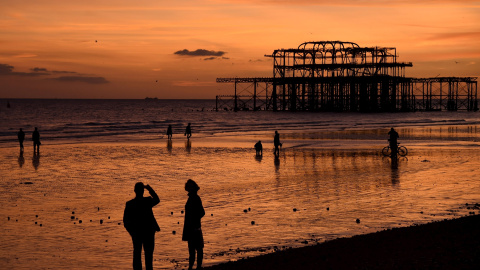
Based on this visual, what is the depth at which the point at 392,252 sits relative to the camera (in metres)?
A: 10.1

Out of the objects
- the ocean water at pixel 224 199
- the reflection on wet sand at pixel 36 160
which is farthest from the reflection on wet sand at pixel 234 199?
the reflection on wet sand at pixel 36 160

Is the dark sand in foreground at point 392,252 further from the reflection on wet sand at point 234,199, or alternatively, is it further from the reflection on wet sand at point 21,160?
the reflection on wet sand at point 21,160

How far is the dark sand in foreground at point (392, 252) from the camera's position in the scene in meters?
9.24

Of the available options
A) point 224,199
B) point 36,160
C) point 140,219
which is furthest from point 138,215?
point 36,160

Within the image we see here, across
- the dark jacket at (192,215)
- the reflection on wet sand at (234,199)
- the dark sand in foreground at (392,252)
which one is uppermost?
the dark jacket at (192,215)

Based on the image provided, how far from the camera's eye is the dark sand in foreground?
30.3 feet

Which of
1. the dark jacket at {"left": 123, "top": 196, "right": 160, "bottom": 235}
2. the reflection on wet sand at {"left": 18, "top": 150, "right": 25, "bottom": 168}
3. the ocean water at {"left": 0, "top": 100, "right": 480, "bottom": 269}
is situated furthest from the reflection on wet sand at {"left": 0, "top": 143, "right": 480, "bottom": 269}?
the dark jacket at {"left": 123, "top": 196, "right": 160, "bottom": 235}

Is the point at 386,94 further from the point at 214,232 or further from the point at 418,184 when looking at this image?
the point at 214,232

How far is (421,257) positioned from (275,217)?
5.17 meters

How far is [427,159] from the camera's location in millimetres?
27875

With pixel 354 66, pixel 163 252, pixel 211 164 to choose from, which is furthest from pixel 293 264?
pixel 354 66

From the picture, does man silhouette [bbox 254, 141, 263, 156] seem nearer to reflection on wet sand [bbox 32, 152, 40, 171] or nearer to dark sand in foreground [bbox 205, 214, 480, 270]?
reflection on wet sand [bbox 32, 152, 40, 171]

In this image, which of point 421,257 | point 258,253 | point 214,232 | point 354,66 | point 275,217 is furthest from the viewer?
point 354,66

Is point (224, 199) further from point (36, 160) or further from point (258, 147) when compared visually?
point (36, 160)
